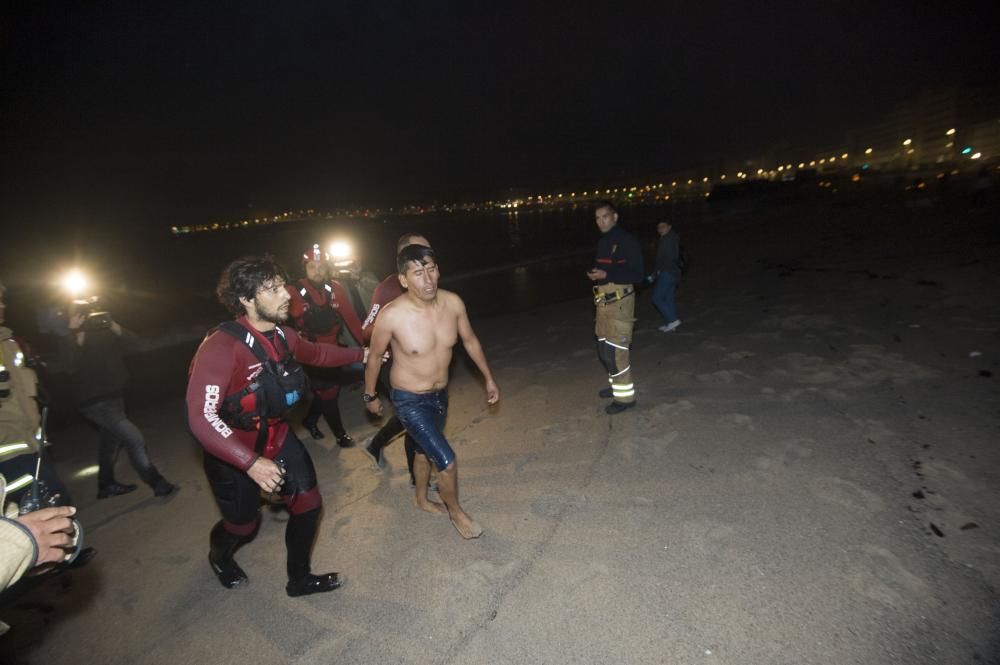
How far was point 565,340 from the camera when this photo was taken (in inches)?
337

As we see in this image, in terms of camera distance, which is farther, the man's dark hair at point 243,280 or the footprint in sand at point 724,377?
the footprint in sand at point 724,377

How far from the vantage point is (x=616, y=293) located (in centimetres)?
500

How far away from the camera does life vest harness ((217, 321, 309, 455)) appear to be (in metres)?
2.62

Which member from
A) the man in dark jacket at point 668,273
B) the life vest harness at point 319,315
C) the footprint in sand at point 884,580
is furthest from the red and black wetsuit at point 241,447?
the man in dark jacket at point 668,273

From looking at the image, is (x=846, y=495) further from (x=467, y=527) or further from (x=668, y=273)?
(x=668, y=273)

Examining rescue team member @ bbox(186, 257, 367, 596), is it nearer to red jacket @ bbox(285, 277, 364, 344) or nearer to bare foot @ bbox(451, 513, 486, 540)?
bare foot @ bbox(451, 513, 486, 540)

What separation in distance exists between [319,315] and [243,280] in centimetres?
220

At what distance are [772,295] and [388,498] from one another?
8.74 m

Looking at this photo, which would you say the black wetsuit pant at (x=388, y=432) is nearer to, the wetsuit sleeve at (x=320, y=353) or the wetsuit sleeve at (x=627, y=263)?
the wetsuit sleeve at (x=320, y=353)

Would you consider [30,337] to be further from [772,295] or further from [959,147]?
[959,147]

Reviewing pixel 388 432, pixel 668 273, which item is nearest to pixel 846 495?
pixel 388 432

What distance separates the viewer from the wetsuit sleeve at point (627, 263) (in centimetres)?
493

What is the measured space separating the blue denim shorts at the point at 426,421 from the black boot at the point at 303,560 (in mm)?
787

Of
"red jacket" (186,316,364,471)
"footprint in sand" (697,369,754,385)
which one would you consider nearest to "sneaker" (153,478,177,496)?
"red jacket" (186,316,364,471)
